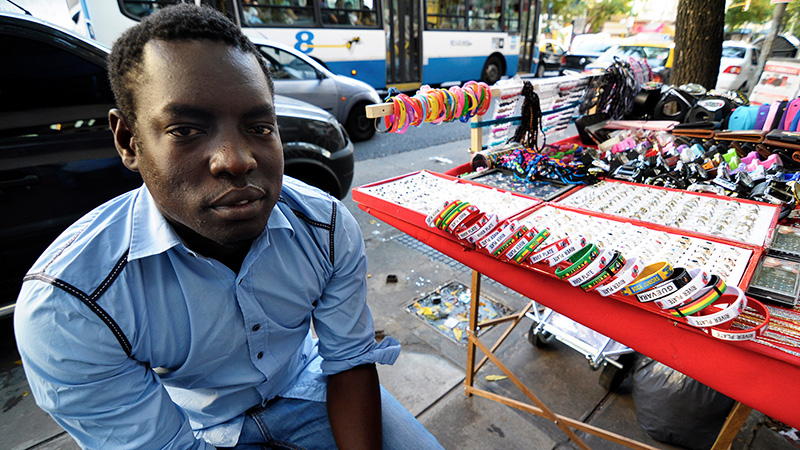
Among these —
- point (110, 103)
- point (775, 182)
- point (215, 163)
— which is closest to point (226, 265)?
point (215, 163)

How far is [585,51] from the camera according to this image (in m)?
13.3

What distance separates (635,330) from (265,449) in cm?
117

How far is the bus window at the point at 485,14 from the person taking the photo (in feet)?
33.4

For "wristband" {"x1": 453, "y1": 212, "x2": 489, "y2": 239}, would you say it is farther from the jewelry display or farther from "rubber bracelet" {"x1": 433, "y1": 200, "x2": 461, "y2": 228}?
the jewelry display

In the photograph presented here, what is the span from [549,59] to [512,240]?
15933mm

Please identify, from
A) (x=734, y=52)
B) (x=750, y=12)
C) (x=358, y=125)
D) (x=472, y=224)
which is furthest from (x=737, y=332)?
(x=750, y=12)

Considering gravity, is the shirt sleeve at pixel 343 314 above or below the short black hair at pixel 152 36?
below

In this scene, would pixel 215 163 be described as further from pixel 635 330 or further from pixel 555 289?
pixel 635 330

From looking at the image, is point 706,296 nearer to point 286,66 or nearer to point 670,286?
point 670,286

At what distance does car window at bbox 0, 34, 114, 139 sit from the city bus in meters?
4.73

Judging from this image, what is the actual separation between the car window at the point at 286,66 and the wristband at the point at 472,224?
547cm

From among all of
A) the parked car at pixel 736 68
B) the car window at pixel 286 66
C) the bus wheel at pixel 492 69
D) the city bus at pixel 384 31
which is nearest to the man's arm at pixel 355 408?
the car window at pixel 286 66

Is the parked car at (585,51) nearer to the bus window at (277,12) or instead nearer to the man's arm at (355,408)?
the bus window at (277,12)

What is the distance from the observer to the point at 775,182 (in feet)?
5.85
